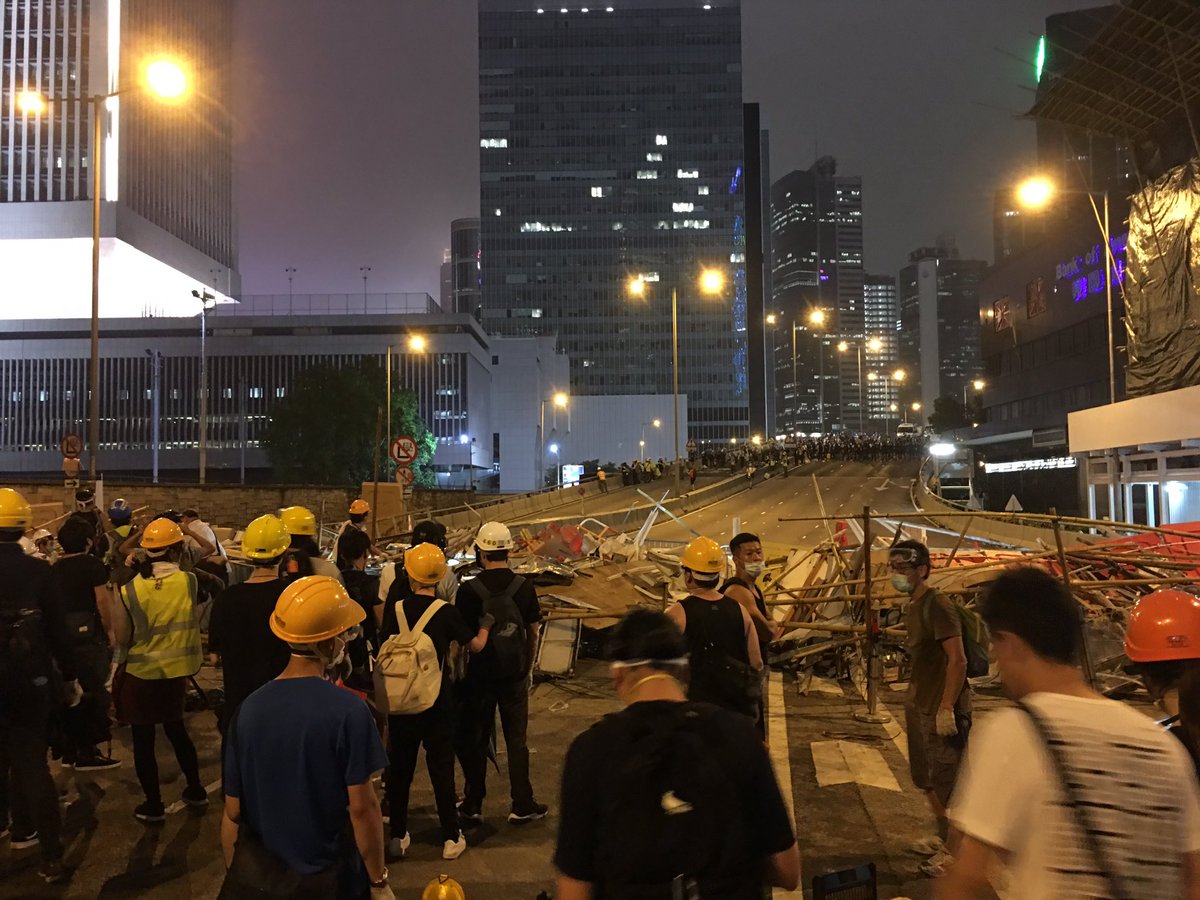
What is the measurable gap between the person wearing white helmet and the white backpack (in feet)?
1.79

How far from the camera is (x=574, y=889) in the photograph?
2234mm

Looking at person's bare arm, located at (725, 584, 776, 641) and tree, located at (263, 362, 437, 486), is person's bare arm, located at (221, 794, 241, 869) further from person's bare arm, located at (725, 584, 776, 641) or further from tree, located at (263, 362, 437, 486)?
tree, located at (263, 362, 437, 486)

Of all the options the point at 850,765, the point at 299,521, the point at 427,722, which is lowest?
the point at 850,765

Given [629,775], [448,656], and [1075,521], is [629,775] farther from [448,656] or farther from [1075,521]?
[1075,521]

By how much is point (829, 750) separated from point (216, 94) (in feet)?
441

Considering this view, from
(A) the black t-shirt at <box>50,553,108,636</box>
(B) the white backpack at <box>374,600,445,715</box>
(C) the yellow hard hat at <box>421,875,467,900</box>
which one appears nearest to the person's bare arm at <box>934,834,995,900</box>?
(C) the yellow hard hat at <box>421,875,467,900</box>

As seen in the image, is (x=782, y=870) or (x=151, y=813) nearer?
(x=782, y=870)

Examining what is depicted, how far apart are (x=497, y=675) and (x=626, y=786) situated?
3594 millimetres

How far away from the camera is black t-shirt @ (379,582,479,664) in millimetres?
5156

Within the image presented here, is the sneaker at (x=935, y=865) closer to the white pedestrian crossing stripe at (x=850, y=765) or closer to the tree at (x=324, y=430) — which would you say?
the white pedestrian crossing stripe at (x=850, y=765)

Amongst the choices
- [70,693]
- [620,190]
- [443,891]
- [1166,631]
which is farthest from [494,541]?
[620,190]

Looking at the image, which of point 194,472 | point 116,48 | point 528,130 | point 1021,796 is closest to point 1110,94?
point 1021,796

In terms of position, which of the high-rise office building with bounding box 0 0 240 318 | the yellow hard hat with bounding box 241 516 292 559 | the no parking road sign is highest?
the high-rise office building with bounding box 0 0 240 318

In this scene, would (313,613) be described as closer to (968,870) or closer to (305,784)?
(305,784)
